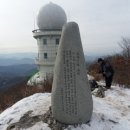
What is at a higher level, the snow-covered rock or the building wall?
the building wall

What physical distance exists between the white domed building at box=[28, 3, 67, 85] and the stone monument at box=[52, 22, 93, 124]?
18888 millimetres

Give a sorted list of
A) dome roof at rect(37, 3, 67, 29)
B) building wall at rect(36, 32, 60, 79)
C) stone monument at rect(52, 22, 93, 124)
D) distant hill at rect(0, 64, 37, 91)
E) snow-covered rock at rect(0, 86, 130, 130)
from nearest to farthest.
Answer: stone monument at rect(52, 22, 93, 124), snow-covered rock at rect(0, 86, 130, 130), dome roof at rect(37, 3, 67, 29), building wall at rect(36, 32, 60, 79), distant hill at rect(0, 64, 37, 91)

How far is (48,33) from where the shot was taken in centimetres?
2816

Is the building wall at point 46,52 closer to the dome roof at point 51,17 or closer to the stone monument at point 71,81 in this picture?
the dome roof at point 51,17

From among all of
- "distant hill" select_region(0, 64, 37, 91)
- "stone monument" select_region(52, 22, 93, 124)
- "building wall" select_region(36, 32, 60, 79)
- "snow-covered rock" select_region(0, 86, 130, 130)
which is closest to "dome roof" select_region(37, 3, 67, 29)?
"building wall" select_region(36, 32, 60, 79)

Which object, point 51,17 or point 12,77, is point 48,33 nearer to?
point 51,17

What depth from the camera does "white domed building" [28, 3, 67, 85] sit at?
26.9 meters

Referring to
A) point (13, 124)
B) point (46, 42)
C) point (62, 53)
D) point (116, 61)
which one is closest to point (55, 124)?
point (13, 124)

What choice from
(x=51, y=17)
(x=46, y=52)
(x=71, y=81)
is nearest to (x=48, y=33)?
(x=51, y=17)

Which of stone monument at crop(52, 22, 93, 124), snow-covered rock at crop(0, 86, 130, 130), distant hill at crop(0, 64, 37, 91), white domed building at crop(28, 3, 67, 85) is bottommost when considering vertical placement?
distant hill at crop(0, 64, 37, 91)

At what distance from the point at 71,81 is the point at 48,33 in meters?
22.7

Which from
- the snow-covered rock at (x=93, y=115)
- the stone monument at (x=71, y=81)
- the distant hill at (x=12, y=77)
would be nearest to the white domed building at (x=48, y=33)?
the distant hill at (x=12, y=77)

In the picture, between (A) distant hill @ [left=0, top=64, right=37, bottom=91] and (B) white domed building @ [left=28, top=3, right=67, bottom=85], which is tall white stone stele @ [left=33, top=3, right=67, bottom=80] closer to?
(B) white domed building @ [left=28, top=3, right=67, bottom=85]

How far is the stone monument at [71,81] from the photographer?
5773 mm
